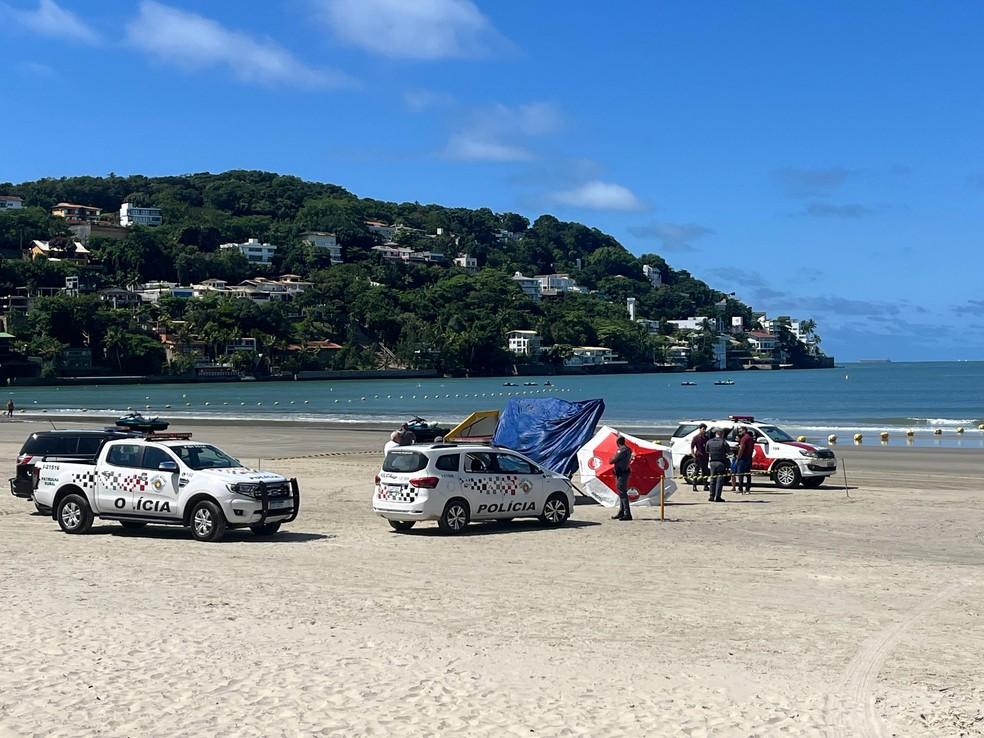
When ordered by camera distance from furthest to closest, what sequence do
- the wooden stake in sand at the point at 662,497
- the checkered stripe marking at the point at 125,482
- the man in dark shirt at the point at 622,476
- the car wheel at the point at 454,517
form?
the wooden stake in sand at the point at 662,497 → the man in dark shirt at the point at 622,476 → the car wheel at the point at 454,517 → the checkered stripe marking at the point at 125,482

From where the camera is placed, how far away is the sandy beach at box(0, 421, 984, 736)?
8758 mm

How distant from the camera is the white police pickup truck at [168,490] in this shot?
18.8m

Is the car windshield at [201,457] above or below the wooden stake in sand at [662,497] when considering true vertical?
above

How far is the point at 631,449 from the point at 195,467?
353 inches

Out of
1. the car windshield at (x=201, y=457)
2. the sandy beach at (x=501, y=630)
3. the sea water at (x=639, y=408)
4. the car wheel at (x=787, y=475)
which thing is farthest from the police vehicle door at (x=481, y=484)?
the sea water at (x=639, y=408)

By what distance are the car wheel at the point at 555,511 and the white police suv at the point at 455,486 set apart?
0.14 meters

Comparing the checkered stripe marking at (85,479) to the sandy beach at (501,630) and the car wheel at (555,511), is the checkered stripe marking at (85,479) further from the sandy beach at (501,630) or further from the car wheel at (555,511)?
the car wheel at (555,511)

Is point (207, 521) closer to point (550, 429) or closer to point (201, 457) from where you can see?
point (201, 457)

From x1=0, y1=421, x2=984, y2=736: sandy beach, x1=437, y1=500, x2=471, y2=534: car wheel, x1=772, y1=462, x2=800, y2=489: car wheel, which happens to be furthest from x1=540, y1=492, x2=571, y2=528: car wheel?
x1=772, y1=462, x2=800, y2=489: car wheel

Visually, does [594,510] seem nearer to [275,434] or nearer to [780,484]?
[780,484]

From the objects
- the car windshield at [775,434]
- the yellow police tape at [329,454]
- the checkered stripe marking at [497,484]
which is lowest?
the yellow police tape at [329,454]

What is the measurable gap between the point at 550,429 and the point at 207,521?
10373 millimetres

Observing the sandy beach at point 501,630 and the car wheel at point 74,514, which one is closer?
the sandy beach at point 501,630

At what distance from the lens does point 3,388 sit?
16812 centimetres
